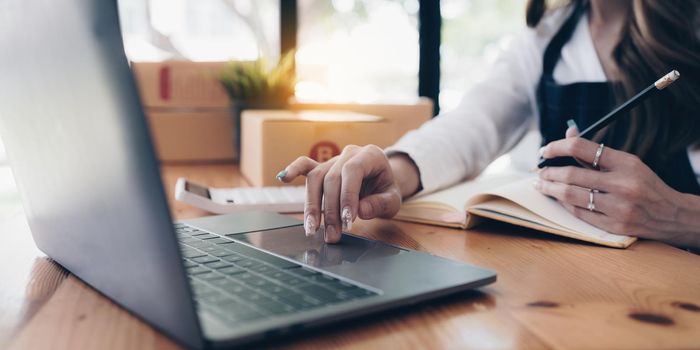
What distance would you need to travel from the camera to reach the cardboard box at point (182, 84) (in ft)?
5.11

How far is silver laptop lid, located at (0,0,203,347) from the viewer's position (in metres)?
0.34

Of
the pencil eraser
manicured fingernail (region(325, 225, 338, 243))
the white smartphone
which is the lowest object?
the white smartphone

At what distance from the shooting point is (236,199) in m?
0.93

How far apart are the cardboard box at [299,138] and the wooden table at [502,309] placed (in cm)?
55

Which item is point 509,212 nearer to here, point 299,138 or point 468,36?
point 299,138

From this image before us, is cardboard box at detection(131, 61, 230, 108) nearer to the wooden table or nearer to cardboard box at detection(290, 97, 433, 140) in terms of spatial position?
cardboard box at detection(290, 97, 433, 140)

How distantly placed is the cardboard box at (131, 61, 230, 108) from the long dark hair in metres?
0.95

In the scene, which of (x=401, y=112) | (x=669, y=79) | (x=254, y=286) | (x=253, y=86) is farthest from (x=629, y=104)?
(x=253, y=86)

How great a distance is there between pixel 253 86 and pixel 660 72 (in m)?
0.87

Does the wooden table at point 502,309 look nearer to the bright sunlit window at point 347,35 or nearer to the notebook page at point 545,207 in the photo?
the notebook page at point 545,207

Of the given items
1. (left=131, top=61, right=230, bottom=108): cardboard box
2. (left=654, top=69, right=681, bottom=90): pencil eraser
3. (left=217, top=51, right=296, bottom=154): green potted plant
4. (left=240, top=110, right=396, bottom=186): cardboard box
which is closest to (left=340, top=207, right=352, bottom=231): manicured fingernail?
(left=654, top=69, right=681, bottom=90): pencil eraser

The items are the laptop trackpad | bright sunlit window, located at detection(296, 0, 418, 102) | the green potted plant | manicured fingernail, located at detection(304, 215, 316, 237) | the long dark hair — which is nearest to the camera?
the laptop trackpad

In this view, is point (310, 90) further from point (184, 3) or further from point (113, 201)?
point (113, 201)

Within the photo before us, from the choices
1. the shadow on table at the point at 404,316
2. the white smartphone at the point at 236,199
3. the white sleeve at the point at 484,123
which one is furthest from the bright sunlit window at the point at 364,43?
the shadow on table at the point at 404,316
